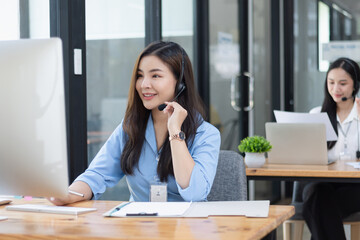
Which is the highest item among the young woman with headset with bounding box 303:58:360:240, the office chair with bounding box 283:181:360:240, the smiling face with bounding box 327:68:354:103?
the smiling face with bounding box 327:68:354:103

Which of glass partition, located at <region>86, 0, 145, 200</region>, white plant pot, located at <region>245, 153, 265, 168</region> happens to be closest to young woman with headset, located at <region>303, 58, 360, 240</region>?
white plant pot, located at <region>245, 153, 265, 168</region>

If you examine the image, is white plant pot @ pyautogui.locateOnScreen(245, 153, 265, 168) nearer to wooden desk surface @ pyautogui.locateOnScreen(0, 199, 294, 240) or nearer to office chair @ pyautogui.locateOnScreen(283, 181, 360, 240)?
office chair @ pyautogui.locateOnScreen(283, 181, 360, 240)

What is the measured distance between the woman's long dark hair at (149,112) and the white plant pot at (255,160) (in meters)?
0.91

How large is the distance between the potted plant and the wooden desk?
5 centimetres

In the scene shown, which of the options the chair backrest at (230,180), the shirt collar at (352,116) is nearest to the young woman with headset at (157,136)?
the chair backrest at (230,180)

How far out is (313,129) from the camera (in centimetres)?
318

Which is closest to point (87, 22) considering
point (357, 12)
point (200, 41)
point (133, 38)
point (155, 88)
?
point (133, 38)

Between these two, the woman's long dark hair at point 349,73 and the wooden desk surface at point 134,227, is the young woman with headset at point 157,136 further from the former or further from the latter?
the woman's long dark hair at point 349,73

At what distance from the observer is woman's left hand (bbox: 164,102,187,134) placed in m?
2.06

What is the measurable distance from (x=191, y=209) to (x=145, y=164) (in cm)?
50

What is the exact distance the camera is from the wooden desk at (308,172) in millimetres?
2910

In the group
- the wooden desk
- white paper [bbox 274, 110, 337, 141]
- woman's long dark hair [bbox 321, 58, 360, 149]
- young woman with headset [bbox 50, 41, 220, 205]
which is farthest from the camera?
woman's long dark hair [bbox 321, 58, 360, 149]

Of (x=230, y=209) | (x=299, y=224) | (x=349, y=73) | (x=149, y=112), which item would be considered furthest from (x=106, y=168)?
(x=349, y=73)

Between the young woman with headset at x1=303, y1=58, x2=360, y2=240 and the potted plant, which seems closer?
the potted plant
